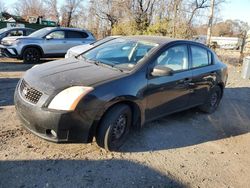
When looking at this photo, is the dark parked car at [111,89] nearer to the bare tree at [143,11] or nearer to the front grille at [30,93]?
the front grille at [30,93]

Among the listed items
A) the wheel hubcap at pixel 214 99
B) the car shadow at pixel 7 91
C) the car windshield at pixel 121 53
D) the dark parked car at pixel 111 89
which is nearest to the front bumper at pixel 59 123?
the dark parked car at pixel 111 89

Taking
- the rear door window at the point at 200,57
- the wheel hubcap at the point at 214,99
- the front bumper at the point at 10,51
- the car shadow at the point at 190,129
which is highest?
the rear door window at the point at 200,57

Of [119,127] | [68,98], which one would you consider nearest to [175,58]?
[119,127]

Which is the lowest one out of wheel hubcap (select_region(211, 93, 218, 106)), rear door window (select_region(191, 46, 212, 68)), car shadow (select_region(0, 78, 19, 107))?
car shadow (select_region(0, 78, 19, 107))

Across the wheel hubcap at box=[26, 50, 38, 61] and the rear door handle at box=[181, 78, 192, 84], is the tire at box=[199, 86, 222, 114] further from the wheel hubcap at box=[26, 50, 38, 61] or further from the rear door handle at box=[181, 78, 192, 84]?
the wheel hubcap at box=[26, 50, 38, 61]

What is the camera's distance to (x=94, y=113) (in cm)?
388

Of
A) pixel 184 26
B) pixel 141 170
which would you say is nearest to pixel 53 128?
pixel 141 170

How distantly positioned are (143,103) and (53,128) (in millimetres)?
1428

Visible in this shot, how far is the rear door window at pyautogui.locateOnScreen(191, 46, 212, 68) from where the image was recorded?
5.71 metres

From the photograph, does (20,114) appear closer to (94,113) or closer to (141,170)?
(94,113)

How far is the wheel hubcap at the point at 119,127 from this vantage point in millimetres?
4242

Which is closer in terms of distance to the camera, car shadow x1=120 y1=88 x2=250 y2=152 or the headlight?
the headlight

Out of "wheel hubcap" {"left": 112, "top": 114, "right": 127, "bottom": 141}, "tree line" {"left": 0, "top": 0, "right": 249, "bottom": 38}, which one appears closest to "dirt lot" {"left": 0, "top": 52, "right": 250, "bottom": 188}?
"wheel hubcap" {"left": 112, "top": 114, "right": 127, "bottom": 141}

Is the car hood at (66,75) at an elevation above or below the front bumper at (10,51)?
above
